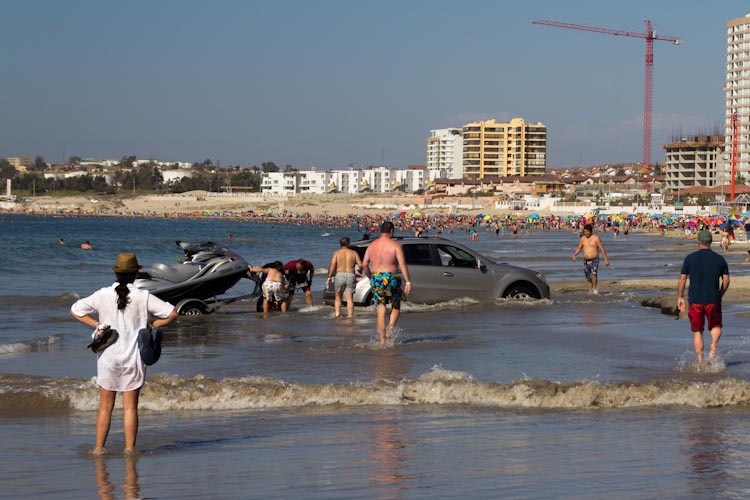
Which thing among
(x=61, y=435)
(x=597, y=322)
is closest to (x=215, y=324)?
(x=597, y=322)

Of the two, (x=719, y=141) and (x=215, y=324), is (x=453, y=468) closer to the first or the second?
(x=215, y=324)

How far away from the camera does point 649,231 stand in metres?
99.0

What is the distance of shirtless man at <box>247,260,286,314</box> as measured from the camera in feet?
58.3

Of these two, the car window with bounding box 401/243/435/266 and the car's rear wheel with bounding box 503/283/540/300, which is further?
the car's rear wheel with bounding box 503/283/540/300

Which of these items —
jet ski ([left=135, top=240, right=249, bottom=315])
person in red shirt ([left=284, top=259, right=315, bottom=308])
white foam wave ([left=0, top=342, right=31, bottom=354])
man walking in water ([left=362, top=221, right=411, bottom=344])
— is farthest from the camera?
person in red shirt ([left=284, top=259, right=315, bottom=308])

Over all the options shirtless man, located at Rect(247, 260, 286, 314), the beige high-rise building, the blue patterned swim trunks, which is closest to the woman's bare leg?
the blue patterned swim trunks

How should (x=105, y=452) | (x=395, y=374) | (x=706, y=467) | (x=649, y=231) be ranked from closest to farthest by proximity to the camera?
(x=706, y=467)
(x=105, y=452)
(x=395, y=374)
(x=649, y=231)

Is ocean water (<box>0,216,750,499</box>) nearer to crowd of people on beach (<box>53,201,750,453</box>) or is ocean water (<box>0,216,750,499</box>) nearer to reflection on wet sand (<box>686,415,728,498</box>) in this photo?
reflection on wet sand (<box>686,415,728,498</box>)

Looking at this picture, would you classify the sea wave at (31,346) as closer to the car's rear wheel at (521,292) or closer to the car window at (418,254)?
the car window at (418,254)

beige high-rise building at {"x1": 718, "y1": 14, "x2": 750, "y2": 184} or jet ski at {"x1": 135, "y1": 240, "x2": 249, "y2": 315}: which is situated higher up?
beige high-rise building at {"x1": 718, "y1": 14, "x2": 750, "y2": 184}

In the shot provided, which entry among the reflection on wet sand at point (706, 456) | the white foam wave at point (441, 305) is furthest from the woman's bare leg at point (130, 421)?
the white foam wave at point (441, 305)

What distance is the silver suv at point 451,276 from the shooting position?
18031 mm

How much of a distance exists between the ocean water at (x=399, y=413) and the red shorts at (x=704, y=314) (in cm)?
48

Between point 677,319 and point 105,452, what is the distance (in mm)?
10729
